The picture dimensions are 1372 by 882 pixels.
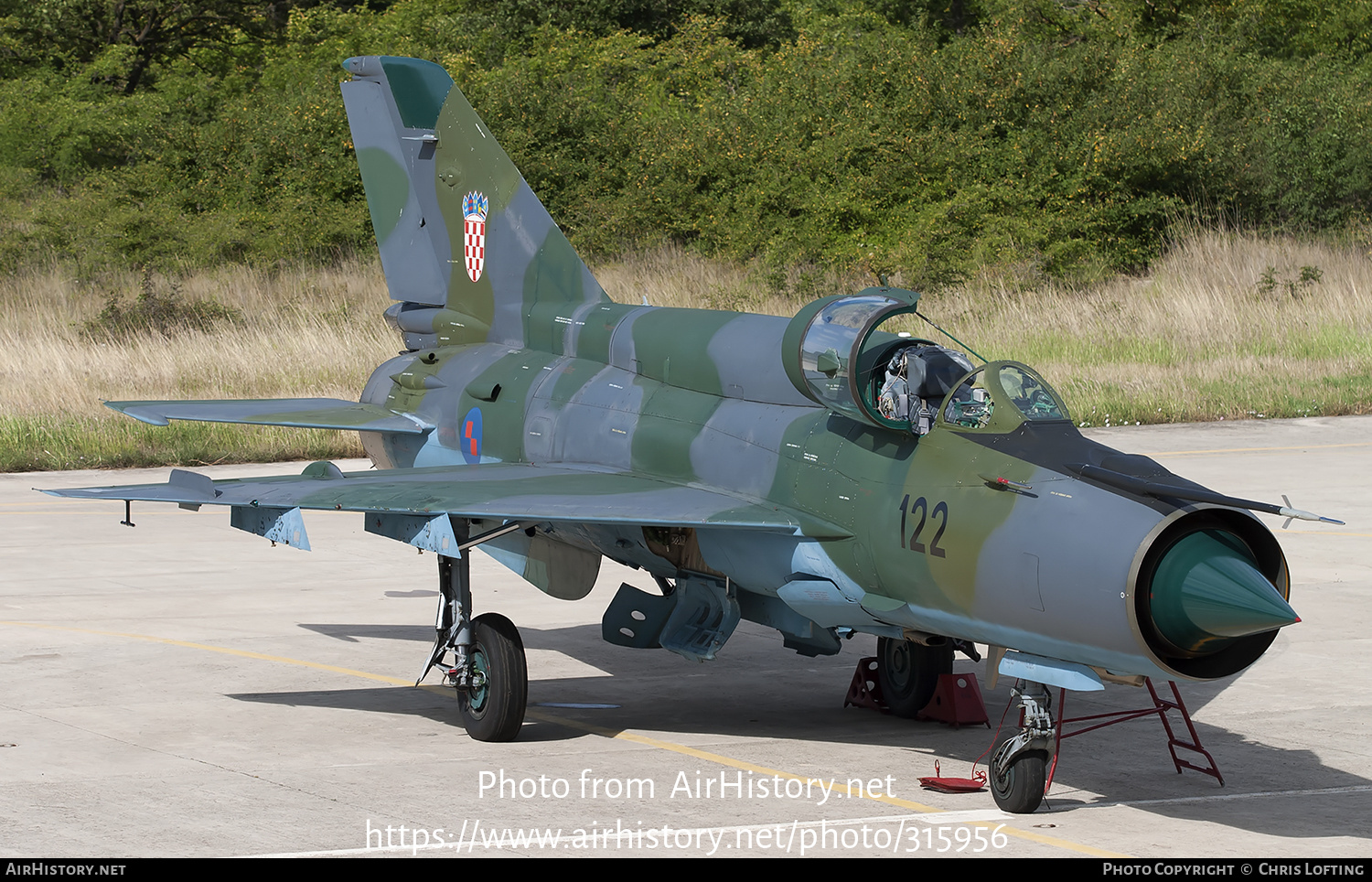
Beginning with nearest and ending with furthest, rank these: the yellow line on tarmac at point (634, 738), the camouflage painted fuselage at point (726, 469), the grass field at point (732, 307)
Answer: the camouflage painted fuselage at point (726, 469) < the yellow line on tarmac at point (634, 738) < the grass field at point (732, 307)

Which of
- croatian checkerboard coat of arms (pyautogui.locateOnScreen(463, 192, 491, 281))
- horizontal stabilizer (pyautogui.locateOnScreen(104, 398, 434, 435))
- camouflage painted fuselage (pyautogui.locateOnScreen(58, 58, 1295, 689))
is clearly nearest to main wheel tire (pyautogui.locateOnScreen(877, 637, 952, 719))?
camouflage painted fuselage (pyautogui.locateOnScreen(58, 58, 1295, 689))

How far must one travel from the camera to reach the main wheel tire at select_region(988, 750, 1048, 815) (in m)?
8.61

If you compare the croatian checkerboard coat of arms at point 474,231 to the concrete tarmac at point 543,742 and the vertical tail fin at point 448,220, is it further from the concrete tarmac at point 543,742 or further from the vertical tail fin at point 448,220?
the concrete tarmac at point 543,742

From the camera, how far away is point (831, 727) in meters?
11.0

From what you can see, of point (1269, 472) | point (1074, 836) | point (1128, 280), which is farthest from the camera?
point (1128, 280)

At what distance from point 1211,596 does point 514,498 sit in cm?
453

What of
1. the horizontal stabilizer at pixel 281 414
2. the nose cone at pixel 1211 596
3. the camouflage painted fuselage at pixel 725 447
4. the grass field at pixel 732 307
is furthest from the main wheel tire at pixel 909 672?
the grass field at pixel 732 307

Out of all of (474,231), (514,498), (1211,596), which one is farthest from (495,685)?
(474,231)

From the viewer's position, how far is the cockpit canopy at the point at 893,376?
28.9 ft

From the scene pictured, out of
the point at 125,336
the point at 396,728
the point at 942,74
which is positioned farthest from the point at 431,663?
the point at 942,74

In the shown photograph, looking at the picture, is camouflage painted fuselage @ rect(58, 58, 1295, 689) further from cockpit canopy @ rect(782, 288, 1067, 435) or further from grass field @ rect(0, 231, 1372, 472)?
grass field @ rect(0, 231, 1372, 472)

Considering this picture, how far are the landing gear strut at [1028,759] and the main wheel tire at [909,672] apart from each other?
216 cm

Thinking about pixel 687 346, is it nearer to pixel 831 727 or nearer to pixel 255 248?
pixel 831 727

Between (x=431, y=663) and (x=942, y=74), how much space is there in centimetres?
3233
